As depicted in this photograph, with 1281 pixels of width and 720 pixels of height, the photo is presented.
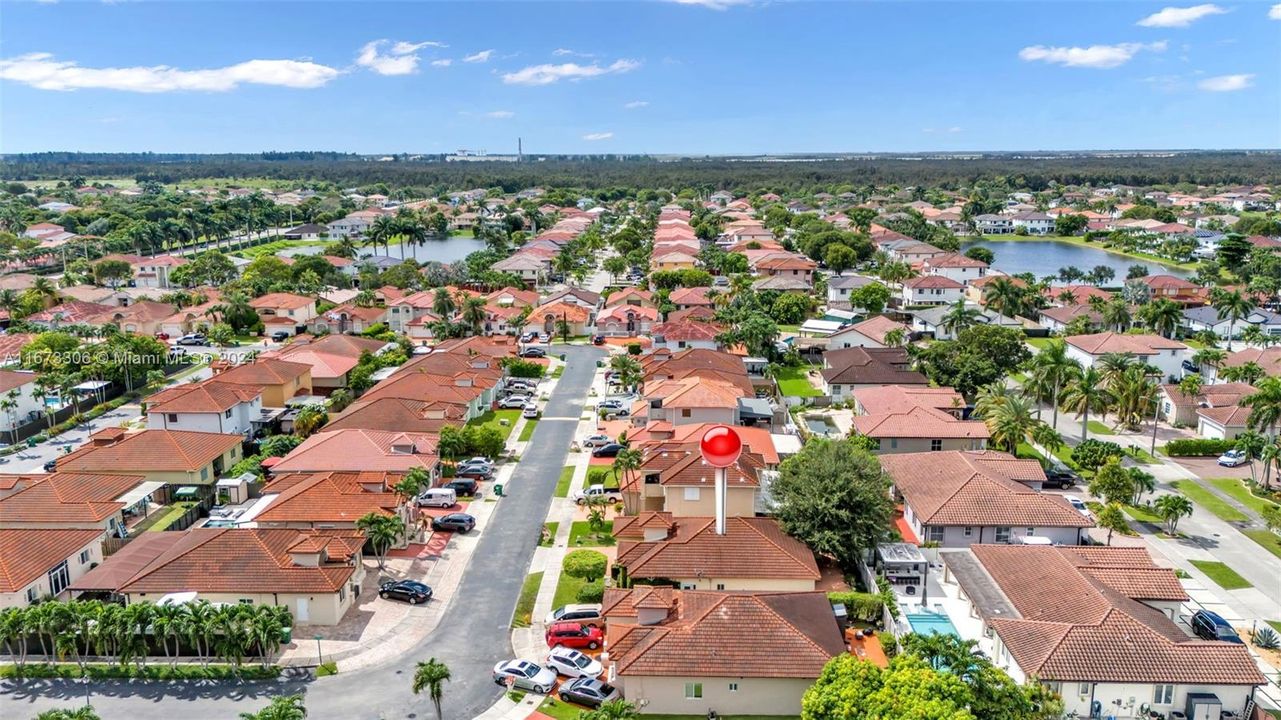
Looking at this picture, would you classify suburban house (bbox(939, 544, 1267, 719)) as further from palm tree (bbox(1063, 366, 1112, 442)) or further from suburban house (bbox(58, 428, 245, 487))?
suburban house (bbox(58, 428, 245, 487))

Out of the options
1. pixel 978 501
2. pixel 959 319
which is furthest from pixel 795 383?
pixel 978 501

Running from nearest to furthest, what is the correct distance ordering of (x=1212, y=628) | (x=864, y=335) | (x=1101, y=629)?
(x=1101, y=629)
(x=1212, y=628)
(x=864, y=335)

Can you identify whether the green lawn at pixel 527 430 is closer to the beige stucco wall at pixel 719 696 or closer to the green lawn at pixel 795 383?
the green lawn at pixel 795 383

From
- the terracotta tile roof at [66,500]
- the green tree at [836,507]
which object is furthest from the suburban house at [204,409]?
the green tree at [836,507]

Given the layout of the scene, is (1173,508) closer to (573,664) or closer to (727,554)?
(727,554)

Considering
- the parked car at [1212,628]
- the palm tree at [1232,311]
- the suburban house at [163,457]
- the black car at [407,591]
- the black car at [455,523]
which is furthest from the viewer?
the palm tree at [1232,311]
